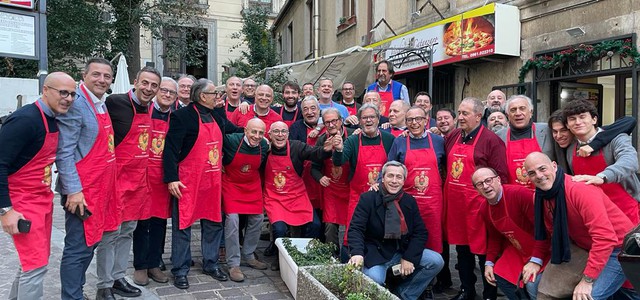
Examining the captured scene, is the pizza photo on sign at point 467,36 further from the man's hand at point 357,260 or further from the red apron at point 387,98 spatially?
the man's hand at point 357,260

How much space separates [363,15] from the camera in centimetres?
1501

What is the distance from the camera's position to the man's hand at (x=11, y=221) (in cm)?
320

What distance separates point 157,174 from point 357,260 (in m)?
1.99

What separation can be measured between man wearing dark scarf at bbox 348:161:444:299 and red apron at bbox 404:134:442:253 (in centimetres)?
23

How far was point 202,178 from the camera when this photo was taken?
15.6 ft

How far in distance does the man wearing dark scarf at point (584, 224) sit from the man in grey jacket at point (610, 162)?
0.16 metres

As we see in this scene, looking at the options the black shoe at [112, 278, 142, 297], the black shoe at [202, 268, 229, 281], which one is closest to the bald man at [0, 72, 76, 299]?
the black shoe at [112, 278, 142, 297]

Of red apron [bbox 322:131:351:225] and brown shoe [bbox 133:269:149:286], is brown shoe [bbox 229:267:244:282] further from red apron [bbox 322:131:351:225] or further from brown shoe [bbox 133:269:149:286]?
red apron [bbox 322:131:351:225]

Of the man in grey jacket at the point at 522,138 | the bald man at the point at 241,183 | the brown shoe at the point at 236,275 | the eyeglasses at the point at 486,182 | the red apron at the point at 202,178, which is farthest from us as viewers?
the bald man at the point at 241,183

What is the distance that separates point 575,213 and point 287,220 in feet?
8.83

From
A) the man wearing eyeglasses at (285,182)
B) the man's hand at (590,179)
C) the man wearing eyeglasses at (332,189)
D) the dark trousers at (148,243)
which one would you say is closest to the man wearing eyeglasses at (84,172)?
the dark trousers at (148,243)

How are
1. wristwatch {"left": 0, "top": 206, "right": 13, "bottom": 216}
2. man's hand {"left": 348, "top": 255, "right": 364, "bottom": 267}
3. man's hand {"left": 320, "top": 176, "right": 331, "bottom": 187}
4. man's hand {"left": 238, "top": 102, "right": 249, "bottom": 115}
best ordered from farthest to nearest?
man's hand {"left": 238, "top": 102, "right": 249, "bottom": 115}
man's hand {"left": 320, "top": 176, "right": 331, "bottom": 187}
man's hand {"left": 348, "top": 255, "right": 364, "bottom": 267}
wristwatch {"left": 0, "top": 206, "right": 13, "bottom": 216}

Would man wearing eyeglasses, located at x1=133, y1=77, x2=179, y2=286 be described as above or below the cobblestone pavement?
above

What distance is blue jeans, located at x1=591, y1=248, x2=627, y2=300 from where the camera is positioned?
3.38 meters
